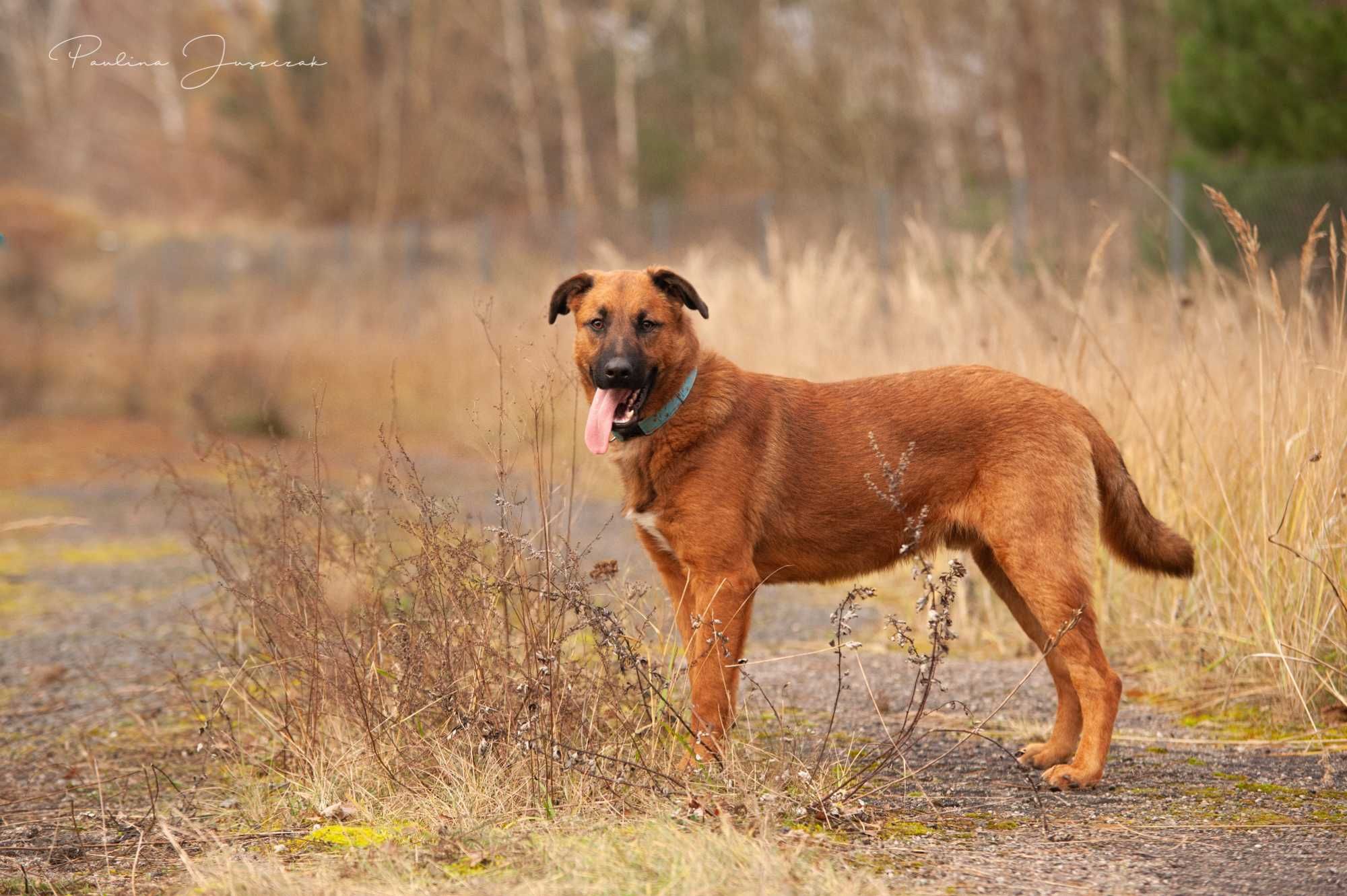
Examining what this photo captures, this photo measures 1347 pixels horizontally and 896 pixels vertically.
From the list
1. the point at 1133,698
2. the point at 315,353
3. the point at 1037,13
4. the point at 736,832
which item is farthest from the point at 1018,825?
the point at 1037,13

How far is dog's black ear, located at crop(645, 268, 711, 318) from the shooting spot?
4.91m

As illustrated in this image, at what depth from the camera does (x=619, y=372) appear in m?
4.61

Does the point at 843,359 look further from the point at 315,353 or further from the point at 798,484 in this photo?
the point at 315,353

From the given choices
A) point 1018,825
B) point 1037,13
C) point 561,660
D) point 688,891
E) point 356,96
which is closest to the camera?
point 688,891

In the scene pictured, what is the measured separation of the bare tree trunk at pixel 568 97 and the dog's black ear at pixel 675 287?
24487mm

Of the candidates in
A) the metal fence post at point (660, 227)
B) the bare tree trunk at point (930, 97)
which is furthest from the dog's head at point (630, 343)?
the bare tree trunk at point (930, 97)

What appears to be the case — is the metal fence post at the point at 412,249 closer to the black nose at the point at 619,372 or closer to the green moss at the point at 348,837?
the black nose at the point at 619,372

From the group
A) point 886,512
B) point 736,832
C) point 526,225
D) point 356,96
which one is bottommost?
point 736,832

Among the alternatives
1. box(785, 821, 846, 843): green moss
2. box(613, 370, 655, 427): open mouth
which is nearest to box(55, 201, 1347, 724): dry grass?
box(613, 370, 655, 427): open mouth

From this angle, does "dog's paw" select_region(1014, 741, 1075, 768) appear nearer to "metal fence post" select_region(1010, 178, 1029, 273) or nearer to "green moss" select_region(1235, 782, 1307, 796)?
"green moss" select_region(1235, 782, 1307, 796)

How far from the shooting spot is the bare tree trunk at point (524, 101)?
3086 centimetres

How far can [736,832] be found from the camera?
3428 mm

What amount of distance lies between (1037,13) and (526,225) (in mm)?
11875

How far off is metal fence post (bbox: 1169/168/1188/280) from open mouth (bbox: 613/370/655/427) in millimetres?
8903
